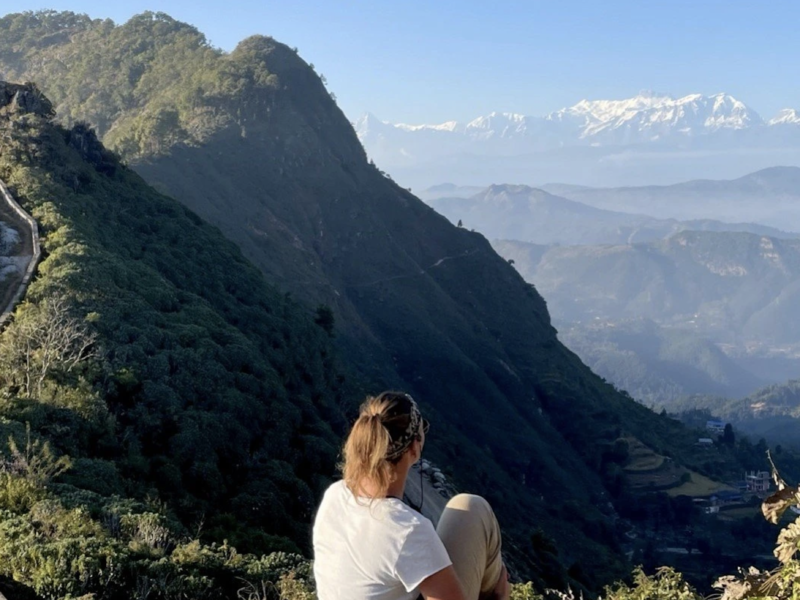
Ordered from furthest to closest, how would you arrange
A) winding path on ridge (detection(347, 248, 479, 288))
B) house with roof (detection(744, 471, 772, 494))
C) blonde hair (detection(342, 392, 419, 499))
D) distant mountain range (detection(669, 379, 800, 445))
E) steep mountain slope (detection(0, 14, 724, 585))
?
distant mountain range (detection(669, 379, 800, 445)), winding path on ridge (detection(347, 248, 479, 288)), house with roof (detection(744, 471, 772, 494)), steep mountain slope (detection(0, 14, 724, 585)), blonde hair (detection(342, 392, 419, 499))

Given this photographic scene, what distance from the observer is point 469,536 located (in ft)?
14.8

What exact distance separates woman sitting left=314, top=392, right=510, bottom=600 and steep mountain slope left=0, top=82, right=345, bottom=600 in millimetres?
4381

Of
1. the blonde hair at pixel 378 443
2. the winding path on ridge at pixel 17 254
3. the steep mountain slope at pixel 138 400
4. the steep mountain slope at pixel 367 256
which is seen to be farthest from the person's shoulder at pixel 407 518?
the steep mountain slope at pixel 367 256

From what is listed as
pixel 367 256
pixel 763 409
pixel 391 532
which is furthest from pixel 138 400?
pixel 763 409

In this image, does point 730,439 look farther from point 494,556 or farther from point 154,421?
point 494,556

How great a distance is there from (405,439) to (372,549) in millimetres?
559

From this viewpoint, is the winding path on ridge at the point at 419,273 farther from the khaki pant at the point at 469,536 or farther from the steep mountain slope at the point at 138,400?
the khaki pant at the point at 469,536

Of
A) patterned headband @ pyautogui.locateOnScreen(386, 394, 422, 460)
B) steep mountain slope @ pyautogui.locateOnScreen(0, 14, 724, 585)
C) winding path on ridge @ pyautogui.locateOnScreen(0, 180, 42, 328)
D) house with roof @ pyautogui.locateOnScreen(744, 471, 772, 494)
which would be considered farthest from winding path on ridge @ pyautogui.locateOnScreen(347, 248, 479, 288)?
patterned headband @ pyautogui.locateOnScreen(386, 394, 422, 460)

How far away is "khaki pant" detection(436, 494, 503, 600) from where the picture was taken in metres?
4.51

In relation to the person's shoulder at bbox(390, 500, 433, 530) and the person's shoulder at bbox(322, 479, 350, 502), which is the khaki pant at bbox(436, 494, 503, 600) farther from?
the person's shoulder at bbox(322, 479, 350, 502)

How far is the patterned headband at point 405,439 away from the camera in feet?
14.2

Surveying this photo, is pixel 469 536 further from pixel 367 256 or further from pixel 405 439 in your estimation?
pixel 367 256

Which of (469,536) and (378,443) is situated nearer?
(378,443)

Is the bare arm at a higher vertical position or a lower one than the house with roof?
higher
